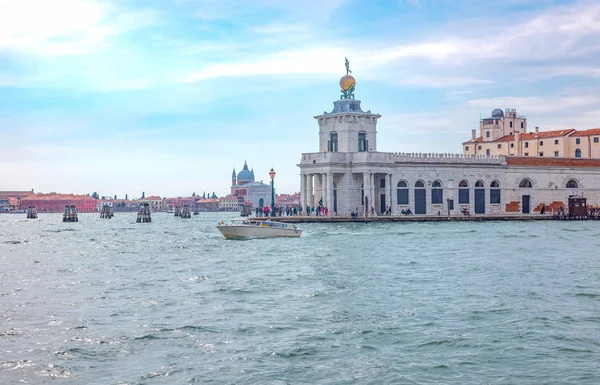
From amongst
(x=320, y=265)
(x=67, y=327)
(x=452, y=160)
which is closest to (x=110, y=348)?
(x=67, y=327)

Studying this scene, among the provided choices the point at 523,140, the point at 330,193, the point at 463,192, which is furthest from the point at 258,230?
the point at 523,140

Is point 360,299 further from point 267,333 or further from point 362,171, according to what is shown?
point 362,171

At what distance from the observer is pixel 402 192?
255 ft

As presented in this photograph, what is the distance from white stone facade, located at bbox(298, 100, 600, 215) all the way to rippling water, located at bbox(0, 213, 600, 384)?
125 feet

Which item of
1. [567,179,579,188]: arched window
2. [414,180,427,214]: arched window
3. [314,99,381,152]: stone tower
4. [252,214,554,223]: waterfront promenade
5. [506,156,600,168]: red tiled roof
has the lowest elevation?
[252,214,554,223]: waterfront promenade

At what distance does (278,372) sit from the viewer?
15117mm

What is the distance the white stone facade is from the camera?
75812 mm

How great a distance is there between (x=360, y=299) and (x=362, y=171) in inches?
2058

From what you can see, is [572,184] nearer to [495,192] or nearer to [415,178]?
[495,192]

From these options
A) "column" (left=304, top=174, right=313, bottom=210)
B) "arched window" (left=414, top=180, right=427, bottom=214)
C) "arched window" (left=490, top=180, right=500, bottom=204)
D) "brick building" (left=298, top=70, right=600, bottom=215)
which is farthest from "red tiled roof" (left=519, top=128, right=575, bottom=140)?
"column" (left=304, top=174, right=313, bottom=210)

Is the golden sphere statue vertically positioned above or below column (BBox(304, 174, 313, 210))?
above

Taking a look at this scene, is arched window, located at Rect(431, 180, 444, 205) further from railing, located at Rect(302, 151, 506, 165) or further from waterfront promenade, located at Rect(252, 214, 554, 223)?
waterfront promenade, located at Rect(252, 214, 554, 223)

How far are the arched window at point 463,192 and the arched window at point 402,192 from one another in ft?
19.9

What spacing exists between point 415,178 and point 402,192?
72.7 inches
